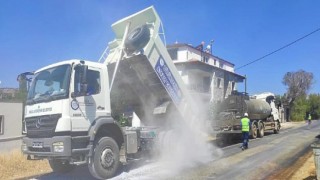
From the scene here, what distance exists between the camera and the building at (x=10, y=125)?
15703 mm

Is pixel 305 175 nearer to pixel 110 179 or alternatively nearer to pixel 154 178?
pixel 154 178

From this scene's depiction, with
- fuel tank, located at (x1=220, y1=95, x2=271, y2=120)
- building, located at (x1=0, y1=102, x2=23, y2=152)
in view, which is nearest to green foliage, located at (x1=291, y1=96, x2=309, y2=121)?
fuel tank, located at (x1=220, y1=95, x2=271, y2=120)

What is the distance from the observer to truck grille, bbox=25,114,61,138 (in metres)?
8.55

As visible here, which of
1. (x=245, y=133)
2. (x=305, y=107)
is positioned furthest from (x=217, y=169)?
(x=305, y=107)

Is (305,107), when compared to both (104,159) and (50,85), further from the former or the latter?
(50,85)

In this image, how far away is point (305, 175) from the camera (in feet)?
31.1

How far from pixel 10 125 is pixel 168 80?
818 centimetres

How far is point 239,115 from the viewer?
66.5 ft

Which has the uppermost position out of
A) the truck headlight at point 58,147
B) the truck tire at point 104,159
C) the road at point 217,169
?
the truck headlight at point 58,147

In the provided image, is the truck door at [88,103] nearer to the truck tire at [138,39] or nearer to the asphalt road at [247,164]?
the truck tire at [138,39]

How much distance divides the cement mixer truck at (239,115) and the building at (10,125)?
8.91 m

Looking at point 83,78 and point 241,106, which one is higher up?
point 83,78

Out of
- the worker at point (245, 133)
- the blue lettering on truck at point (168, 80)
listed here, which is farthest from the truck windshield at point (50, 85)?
the worker at point (245, 133)

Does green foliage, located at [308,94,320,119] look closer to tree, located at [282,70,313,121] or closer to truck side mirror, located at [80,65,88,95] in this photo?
tree, located at [282,70,313,121]
